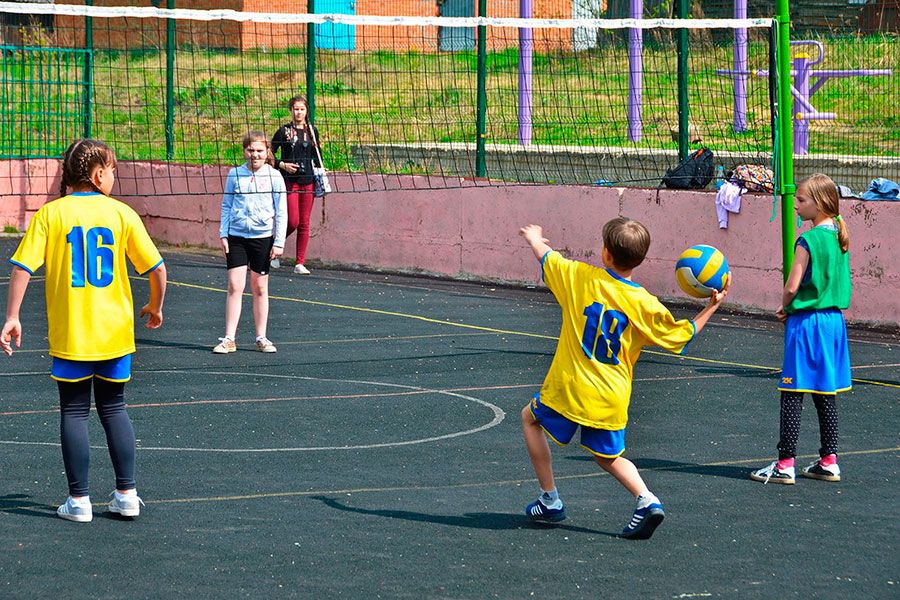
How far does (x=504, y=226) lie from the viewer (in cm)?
1684

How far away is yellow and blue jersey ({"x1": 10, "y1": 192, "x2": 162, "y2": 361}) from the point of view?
6.73 metres

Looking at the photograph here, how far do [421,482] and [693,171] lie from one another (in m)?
8.82

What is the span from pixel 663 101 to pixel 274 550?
11.8 meters

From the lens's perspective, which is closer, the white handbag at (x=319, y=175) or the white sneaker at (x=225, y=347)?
the white sneaker at (x=225, y=347)

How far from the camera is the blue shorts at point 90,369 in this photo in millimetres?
6746

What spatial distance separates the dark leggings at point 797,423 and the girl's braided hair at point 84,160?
369cm

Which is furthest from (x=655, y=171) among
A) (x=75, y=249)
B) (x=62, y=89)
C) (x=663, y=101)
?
(x=75, y=249)

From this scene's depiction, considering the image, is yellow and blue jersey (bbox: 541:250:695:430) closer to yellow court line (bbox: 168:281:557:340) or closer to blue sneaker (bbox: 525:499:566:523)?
blue sneaker (bbox: 525:499:566:523)

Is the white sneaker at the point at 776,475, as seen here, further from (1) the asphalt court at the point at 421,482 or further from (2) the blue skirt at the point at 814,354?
(2) the blue skirt at the point at 814,354

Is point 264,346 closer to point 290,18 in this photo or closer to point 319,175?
point 290,18

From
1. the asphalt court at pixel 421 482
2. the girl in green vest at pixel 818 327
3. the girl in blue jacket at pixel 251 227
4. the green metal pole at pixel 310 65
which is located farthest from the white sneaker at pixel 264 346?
the green metal pole at pixel 310 65

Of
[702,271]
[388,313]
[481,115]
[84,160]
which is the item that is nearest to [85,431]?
[84,160]

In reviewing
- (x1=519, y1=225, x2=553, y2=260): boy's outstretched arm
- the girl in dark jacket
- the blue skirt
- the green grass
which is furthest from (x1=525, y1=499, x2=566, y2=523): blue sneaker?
the green grass

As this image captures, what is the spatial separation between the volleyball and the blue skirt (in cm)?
92
